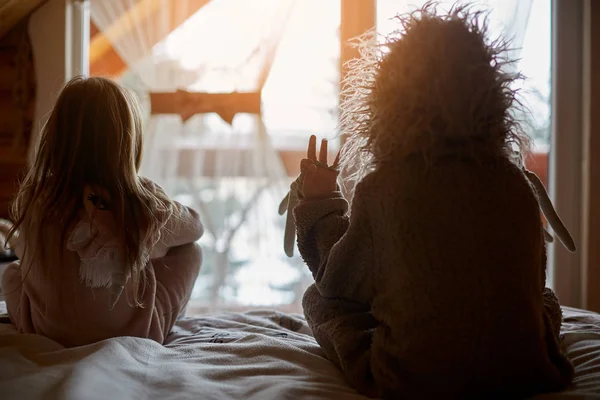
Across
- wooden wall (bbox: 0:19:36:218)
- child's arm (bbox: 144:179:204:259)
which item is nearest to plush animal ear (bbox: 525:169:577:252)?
child's arm (bbox: 144:179:204:259)

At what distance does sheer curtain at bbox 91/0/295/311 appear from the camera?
212 centimetres

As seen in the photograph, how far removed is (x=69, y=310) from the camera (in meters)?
1.14

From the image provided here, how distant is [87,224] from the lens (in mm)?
1103

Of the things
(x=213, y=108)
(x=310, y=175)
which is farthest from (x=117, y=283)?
(x=213, y=108)

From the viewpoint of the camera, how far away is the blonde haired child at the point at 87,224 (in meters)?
1.11

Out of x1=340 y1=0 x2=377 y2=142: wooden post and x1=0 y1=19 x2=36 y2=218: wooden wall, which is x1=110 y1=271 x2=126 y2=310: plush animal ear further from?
x1=0 y1=19 x2=36 y2=218: wooden wall

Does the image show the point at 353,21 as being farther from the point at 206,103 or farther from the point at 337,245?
the point at 337,245

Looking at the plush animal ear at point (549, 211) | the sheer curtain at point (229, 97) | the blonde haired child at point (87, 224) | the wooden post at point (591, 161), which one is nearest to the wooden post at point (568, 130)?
the wooden post at point (591, 161)

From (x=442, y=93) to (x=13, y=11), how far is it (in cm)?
184

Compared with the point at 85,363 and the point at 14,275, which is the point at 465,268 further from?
the point at 14,275

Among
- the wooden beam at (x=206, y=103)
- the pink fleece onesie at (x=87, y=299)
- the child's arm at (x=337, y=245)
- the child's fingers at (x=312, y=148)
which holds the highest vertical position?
the wooden beam at (x=206, y=103)

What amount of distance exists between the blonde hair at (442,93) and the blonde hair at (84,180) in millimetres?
534

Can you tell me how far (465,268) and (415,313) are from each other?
108mm

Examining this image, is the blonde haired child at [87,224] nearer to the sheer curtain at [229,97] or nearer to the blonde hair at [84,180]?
the blonde hair at [84,180]
